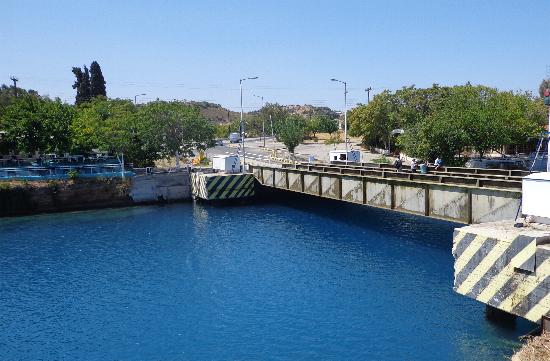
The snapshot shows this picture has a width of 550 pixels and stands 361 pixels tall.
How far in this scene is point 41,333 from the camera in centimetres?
2308

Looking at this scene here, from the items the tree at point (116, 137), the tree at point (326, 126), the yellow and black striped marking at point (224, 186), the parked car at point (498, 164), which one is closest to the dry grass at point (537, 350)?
the yellow and black striped marking at point (224, 186)

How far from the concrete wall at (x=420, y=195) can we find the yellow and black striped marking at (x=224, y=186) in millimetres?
12560

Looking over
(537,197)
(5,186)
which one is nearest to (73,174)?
(5,186)

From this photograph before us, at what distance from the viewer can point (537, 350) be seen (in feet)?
52.5

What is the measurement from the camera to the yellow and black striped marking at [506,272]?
17688mm

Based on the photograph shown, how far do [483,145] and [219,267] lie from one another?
39.6 metres

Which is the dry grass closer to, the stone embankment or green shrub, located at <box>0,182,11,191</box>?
the stone embankment

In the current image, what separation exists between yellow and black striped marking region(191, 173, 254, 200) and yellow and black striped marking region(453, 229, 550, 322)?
127 ft

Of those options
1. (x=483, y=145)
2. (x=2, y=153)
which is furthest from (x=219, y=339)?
(x=2, y=153)

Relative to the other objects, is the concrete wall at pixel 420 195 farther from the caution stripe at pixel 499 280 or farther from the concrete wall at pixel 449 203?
the caution stripe at pixel 499 280

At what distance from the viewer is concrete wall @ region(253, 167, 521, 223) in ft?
87.7

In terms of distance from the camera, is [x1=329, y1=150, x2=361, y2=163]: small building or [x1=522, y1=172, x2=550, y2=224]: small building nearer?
[x1=522, y1=172, x2=550, y2=224]: small building

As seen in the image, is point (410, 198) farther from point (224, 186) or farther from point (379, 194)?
point (224, 186)

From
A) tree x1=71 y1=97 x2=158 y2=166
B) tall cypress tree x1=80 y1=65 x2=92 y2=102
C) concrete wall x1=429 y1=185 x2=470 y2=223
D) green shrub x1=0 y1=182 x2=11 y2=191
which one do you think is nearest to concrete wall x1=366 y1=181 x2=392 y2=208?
concrete wall x1=429 y1=185 x2=470 y2=223
